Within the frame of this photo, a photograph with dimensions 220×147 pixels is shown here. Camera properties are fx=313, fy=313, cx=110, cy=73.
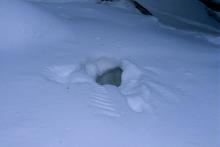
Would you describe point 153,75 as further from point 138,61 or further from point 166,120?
point 166,120

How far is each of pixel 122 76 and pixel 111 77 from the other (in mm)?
125

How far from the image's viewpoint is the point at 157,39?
3.21 m

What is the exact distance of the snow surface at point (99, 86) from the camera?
1.94 meters

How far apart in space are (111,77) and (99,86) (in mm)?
321

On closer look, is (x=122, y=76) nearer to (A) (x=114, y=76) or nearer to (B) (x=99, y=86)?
(A) (x=114, y=76)

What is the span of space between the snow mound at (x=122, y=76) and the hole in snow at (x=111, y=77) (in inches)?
1.1

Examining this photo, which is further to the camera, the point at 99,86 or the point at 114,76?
the point at 114,76

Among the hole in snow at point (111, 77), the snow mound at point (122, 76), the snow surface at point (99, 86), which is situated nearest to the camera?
the snow surface at point (99, 86)

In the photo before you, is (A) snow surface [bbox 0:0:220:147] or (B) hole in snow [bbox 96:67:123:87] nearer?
(A) snow surface [bbox 0:0:220:147]

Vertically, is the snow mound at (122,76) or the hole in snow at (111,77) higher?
the snow mound at (122,76)

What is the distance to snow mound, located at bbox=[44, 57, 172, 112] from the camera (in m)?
2.28

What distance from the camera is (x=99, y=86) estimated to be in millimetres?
2385

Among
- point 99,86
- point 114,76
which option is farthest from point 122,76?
point 99,86

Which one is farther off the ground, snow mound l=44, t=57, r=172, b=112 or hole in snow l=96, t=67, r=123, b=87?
snow mound l=44, t=57, r=172, b=112
